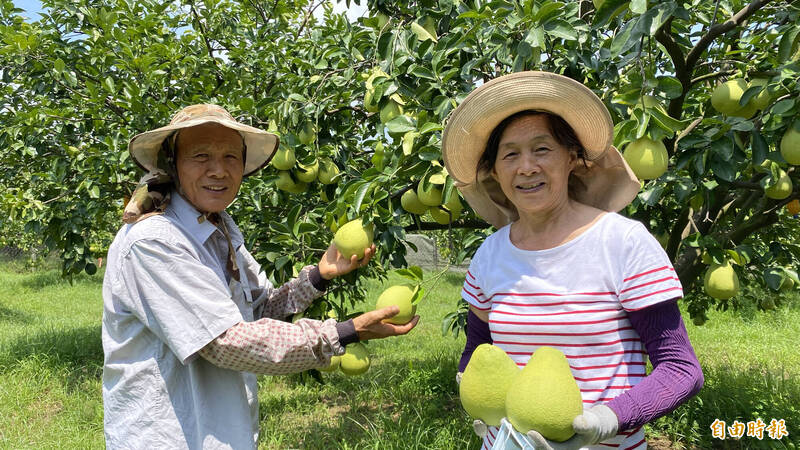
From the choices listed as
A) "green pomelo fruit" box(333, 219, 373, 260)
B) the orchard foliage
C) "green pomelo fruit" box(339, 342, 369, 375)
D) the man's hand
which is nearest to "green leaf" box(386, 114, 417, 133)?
the orchard foliage

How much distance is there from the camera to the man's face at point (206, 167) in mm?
1528

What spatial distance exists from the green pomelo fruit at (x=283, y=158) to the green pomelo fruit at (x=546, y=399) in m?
1.38

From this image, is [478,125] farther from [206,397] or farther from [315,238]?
[315,238]

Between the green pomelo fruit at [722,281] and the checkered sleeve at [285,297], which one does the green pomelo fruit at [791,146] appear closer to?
the green pomelo fruit at [722,281]

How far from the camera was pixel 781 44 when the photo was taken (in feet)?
4.74

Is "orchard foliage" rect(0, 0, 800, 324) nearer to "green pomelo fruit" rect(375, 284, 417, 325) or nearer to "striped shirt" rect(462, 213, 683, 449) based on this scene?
"green pomelo fruit" rect(375, 284, 417, 325)

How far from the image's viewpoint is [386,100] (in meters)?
1.91

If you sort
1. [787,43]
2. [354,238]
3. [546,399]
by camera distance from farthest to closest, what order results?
[354,238]
[787,43]
[546,399]

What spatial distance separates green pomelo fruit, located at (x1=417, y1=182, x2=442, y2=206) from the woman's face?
1.54 feet

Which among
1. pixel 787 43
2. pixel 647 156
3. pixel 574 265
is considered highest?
pixel 787 43

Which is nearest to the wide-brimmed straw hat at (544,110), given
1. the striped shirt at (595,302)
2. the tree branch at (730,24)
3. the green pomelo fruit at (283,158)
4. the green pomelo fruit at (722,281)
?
the striped shirt at (595,302)

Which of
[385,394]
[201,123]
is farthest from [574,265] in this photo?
[385,394]

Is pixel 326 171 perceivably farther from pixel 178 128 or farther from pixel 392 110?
pixel 178 128

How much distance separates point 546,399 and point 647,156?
2.51 feet
